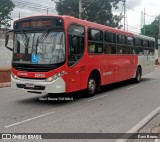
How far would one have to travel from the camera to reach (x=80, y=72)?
11.4 metres

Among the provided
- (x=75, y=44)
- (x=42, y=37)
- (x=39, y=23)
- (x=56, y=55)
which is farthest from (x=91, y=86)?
(x=39, y=23)

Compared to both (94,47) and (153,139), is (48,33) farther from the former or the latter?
(153,139)

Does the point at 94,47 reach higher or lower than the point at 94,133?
higher

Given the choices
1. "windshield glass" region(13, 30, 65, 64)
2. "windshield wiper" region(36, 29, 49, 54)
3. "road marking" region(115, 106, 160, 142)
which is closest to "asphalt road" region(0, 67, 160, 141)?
"road marking" region(115, 106, 160, 142)

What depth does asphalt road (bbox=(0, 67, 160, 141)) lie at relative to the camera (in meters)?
7.32

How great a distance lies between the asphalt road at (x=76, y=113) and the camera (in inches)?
288

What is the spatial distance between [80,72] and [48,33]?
1930 millimetres

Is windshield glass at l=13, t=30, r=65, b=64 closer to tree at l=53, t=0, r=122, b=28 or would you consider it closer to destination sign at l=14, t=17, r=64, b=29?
destination sign at l=14, t=17, r=64, b=29

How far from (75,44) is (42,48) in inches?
50.1

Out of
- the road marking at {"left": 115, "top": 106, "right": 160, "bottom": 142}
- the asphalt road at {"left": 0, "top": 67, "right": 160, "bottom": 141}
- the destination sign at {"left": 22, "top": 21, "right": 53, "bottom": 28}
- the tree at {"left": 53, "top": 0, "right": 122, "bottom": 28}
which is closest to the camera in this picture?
the road marking at {"left": 115, "top": 106, "right": 160, "bottom": 142}

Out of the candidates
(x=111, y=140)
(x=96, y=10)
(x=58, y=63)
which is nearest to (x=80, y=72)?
(x=58, y=63)

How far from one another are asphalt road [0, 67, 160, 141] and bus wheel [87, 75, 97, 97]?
0.81 ft

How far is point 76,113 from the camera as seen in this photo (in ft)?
29.7

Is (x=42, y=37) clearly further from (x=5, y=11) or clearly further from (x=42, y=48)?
(x=5, y=11)
